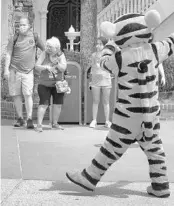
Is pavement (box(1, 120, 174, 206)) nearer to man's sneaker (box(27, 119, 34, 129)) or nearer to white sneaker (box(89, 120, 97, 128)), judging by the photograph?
man's sneaker (box(27, 119, 34, 129))

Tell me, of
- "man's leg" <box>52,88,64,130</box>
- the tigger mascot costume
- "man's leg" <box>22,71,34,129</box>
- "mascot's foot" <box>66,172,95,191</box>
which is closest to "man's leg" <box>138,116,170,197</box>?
the tigger mascot costume

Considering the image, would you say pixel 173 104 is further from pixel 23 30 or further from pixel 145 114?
pixel 145 114

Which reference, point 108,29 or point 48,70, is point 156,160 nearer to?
point 108,29

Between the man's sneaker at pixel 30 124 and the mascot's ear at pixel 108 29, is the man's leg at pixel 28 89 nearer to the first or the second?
the man's sneaker at pixel 30 124

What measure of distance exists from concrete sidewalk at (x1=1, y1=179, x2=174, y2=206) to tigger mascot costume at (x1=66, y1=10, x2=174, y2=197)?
0.42 ft

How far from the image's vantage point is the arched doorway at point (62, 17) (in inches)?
690

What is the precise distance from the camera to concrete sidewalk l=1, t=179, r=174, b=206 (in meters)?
4.41

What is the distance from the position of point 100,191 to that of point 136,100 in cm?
94

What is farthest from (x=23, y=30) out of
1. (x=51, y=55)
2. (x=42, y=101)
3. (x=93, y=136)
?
(x=93, y=136)

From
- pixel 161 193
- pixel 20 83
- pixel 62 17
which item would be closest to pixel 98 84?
pixel 20 83

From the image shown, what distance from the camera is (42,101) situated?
333 inches

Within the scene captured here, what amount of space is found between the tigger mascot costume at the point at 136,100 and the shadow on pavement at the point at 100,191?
0.34 feet

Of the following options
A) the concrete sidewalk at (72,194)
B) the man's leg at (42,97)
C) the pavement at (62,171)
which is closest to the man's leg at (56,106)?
the man's leg at (42,97)

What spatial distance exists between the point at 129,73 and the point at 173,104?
5974 millimetres
